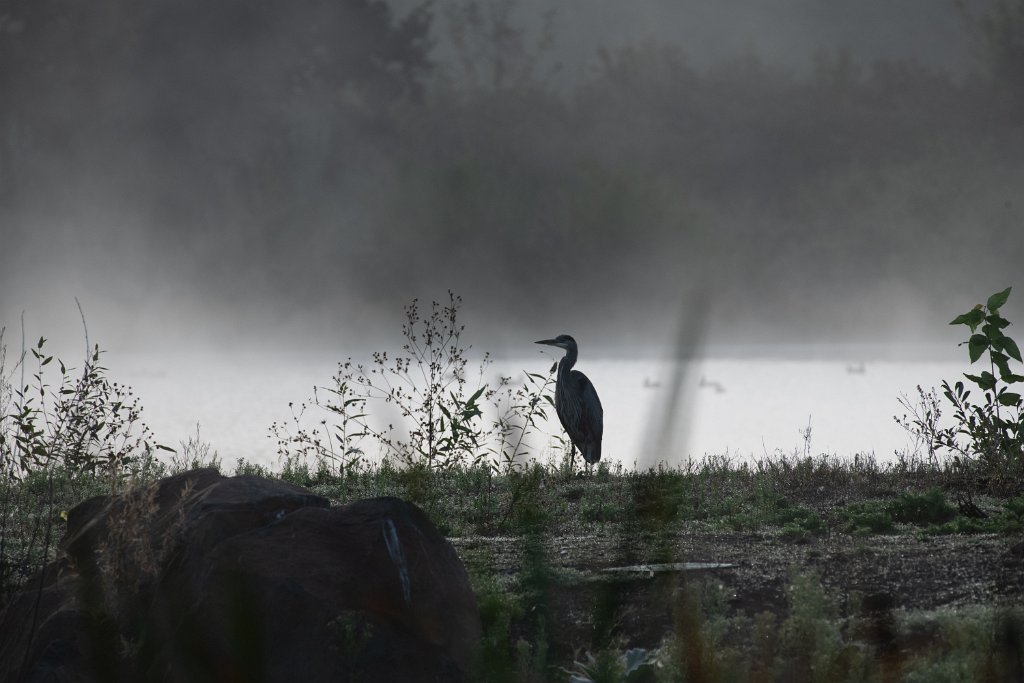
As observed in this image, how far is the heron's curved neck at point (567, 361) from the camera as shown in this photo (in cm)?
1180

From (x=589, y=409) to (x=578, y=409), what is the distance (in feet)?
0.46

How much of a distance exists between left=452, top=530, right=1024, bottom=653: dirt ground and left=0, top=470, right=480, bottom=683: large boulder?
2.57 ft

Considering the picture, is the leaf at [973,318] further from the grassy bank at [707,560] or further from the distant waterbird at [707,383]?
the distant waterbird at [707,383]

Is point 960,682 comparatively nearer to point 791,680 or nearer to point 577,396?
point 791,680

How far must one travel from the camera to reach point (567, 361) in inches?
466

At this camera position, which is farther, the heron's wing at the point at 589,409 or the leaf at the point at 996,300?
the heron's wing at the point at 589,409

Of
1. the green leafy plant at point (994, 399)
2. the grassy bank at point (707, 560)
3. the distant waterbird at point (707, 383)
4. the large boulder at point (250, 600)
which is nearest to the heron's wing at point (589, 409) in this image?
the distant waterbird at point (707, 383)

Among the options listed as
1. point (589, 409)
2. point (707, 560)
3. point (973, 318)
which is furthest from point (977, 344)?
point (589, 409)

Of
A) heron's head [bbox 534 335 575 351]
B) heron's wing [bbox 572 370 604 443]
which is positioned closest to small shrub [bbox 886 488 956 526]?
heron's wing [bbox 572 370 604 443]

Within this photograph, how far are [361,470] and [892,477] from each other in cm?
524

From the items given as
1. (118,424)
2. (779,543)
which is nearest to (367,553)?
(779,543)

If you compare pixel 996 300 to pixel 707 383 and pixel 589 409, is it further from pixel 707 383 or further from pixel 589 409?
pixel 707 383

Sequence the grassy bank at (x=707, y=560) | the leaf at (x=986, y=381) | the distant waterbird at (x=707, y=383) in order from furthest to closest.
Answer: the leaf at (x=986, y=381), the grassy bank at (x=707, y=560), the distant waterbird at (x=707, y=383)

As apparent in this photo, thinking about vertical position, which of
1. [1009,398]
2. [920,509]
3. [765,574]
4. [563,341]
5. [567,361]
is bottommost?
[765,574]
